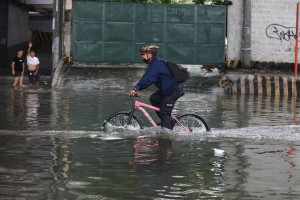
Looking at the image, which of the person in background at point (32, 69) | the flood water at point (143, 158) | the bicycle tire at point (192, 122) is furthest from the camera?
the person in background at point (32, 69)

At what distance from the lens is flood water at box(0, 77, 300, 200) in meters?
7.72

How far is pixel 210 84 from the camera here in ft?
85.4

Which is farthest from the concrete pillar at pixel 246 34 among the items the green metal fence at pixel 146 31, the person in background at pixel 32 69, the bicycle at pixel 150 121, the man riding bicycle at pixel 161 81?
the man riding bicycle at pixel 161 81

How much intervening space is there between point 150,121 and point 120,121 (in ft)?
1.74

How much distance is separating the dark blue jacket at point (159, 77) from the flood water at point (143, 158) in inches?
31.5

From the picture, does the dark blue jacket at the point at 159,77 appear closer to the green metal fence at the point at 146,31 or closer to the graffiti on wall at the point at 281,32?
the green metal fence at the point at 146,31

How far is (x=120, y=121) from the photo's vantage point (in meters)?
12.9

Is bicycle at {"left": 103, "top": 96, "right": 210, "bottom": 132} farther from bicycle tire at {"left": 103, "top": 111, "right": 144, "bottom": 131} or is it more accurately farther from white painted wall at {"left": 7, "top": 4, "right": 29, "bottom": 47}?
white painted wall at {"left": 7, "top": 4, "right": 29, "bottom": 47}

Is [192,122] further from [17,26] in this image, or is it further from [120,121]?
[17,26]

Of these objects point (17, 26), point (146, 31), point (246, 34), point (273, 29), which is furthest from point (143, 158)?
point (17, 26)

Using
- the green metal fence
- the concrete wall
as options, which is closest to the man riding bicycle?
the green metal fence

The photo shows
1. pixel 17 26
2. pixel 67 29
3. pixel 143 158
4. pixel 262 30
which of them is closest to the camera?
pixel 143 158

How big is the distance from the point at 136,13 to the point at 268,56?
513 cm

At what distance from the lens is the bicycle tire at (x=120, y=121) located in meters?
12.9
